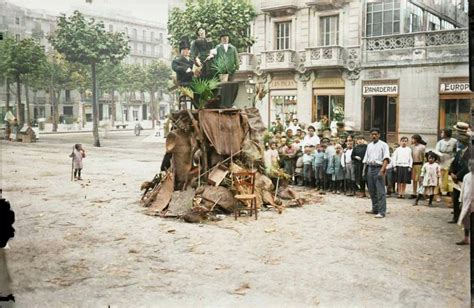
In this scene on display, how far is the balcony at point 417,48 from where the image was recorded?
451 cm

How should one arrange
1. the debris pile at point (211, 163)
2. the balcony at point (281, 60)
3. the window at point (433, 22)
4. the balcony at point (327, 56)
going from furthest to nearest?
the debris pile at point (211, 163)
the balcony at point (281, 60)
the balcony at point (327, 56)
the window at point (433, 22)

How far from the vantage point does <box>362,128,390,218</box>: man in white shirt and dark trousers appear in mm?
6594

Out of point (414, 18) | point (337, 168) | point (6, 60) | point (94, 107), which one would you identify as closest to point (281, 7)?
point (414, 18)

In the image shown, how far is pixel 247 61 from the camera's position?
6602 mm

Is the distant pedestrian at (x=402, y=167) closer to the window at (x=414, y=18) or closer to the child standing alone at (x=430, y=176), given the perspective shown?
the child standing alone at (x=430, y=176)

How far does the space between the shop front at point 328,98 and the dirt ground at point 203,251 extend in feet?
5.21

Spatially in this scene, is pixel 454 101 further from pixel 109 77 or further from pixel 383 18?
pixel 109 77

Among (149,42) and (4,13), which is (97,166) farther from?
(4,13)

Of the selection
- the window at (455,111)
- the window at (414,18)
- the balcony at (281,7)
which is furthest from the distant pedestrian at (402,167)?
the balcony at (281,7)

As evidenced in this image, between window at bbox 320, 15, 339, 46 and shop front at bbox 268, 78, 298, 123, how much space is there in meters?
0.75

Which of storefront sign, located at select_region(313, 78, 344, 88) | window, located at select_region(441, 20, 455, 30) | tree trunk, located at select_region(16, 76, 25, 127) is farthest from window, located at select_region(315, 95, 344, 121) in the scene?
tree trunk, located at select_region(16, 76, 25, 127)

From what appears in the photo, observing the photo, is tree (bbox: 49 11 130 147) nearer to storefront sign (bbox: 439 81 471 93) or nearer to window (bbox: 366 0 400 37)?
window (bbox: 366 0 400 37)

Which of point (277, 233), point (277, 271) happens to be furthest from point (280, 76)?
point (277, 271)

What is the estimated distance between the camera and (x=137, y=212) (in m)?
7.54
